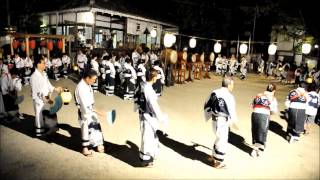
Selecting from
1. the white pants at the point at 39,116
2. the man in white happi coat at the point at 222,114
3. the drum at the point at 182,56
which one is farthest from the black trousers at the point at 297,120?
the drum at the point at 182,56

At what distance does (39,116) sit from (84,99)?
2015mm

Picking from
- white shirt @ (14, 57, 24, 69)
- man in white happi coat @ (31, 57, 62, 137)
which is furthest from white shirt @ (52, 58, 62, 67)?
man in white happi coat @ (31, 57, 62, 137)

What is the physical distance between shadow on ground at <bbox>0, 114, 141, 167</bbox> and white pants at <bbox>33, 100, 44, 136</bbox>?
210mm

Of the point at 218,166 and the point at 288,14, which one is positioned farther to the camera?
the point at 288,14

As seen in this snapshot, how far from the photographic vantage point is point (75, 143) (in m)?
7.76

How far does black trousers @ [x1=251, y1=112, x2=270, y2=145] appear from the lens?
732cm

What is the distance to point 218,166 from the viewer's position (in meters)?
6.60

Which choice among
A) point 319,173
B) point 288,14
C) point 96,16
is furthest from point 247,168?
point 288,14

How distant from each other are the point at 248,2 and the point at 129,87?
81.2 ft

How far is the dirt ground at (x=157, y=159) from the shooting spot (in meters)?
6.21

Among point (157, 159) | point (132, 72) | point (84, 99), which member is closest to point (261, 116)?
point (157, 159)

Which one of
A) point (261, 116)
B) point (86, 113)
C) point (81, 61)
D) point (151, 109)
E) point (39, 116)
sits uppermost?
point (81, 61)

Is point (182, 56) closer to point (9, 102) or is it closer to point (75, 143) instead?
point (9, 102)

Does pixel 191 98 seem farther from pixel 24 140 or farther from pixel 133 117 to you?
pixel 24 140
